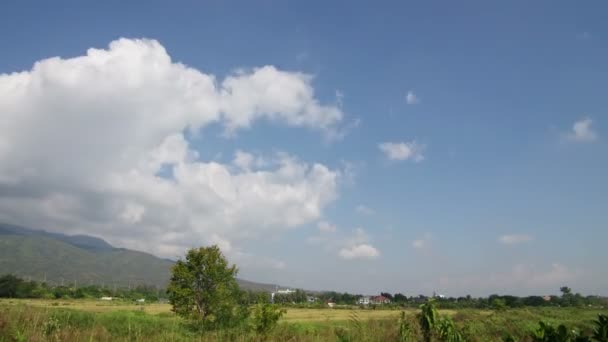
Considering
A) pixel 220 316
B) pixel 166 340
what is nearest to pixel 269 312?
pixel 166 340

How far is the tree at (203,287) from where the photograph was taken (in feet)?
109

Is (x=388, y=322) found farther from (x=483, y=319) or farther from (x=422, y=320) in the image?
(x=483, y=319)

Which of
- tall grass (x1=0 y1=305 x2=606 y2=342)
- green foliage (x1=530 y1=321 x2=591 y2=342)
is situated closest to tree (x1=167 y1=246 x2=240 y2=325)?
tall grass (x1=0 y1=305 x2=606 y2=342)

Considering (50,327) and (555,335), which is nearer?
(555,335)

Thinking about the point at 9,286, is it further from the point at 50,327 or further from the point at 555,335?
the point at 555,335

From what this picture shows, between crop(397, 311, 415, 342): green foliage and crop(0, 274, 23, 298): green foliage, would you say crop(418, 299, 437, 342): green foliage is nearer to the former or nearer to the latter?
crop(397, 311, 415, 342): green foliage

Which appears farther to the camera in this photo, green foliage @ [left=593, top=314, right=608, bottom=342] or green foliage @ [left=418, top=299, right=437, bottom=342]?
green foliage @ [left=418, top=299, right=437, bottom=342]

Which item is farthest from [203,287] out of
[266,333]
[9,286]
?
[9,286]

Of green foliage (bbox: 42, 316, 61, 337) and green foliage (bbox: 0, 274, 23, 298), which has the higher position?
green foliage (bbox: 42, 316, 61, 337)

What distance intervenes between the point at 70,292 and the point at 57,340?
114249 mm

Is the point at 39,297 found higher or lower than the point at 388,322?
lower

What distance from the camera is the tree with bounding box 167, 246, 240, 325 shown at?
Result: 3334 cm

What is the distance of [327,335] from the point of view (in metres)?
7.32

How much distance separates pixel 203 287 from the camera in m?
34.9
